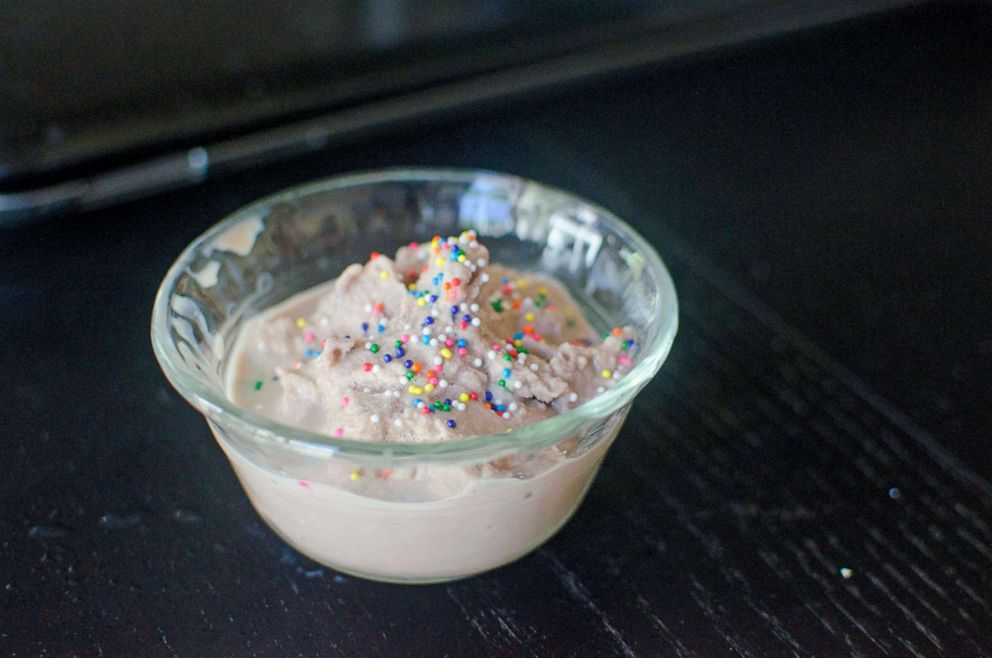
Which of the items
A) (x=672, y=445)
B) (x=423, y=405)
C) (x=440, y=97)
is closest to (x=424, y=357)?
(x=423, y=405)

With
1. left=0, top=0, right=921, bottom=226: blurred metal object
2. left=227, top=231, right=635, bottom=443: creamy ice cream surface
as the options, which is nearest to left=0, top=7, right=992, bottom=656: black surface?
left=0, top=0, right=921, bottom=226: blurred metal object

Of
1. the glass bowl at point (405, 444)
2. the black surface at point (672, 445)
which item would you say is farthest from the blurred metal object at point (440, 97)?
the glass bowl at point (405, 444)

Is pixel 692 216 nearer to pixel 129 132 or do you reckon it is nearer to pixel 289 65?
pixel 289 65

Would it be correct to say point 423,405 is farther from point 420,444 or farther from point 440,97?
point 440,97

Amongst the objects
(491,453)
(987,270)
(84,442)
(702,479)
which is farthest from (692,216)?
(84,442)

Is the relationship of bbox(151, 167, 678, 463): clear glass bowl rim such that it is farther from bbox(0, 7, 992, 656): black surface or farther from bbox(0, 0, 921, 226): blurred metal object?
bbox(0, 0, 921, 226): blurred metal object

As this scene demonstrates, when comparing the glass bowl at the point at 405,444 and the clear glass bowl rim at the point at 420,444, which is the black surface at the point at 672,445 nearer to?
the glass bowl at the point at 405,444
